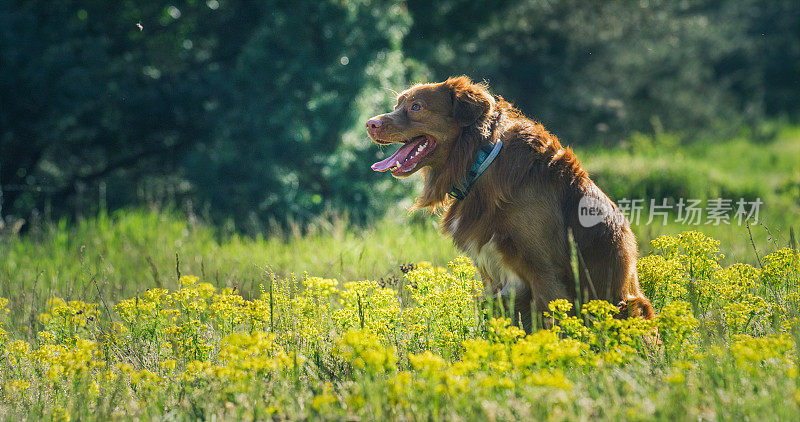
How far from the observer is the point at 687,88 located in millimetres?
16484

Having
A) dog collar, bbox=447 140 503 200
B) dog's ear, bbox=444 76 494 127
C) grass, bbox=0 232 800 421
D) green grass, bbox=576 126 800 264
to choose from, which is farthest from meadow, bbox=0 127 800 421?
green grass, bbox=576 126 800 264

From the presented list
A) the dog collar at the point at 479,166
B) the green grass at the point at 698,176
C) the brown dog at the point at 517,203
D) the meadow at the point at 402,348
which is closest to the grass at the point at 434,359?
the meadow at the point at 402,348

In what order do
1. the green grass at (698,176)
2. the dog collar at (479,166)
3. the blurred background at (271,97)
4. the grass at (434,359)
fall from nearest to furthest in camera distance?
the grass at (434,359)
the dog collar at (479,166)
the blurred background at (271,97)
the green grass at (698,176)

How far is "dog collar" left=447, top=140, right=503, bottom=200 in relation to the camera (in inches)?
144

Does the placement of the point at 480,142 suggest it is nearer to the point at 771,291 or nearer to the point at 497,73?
the point at 771,291

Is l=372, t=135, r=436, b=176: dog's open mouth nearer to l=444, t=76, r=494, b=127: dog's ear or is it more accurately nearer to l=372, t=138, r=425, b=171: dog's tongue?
l=372, t=138, r=425, b=171: dog's tongue

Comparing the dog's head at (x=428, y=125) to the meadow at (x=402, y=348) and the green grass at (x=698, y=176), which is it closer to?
the meadow at (x=402, y=348)

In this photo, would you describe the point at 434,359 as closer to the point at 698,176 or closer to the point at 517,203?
the point at 517,203

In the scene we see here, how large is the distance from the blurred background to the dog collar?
2.48m

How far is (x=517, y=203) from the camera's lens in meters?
3.53

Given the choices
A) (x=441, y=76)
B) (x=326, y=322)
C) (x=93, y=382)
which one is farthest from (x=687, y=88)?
(x=93, y=382)

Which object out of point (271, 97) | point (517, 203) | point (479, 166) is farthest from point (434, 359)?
point (271, 97)

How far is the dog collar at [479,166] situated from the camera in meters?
3.66

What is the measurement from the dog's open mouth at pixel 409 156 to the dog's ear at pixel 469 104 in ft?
0.73
